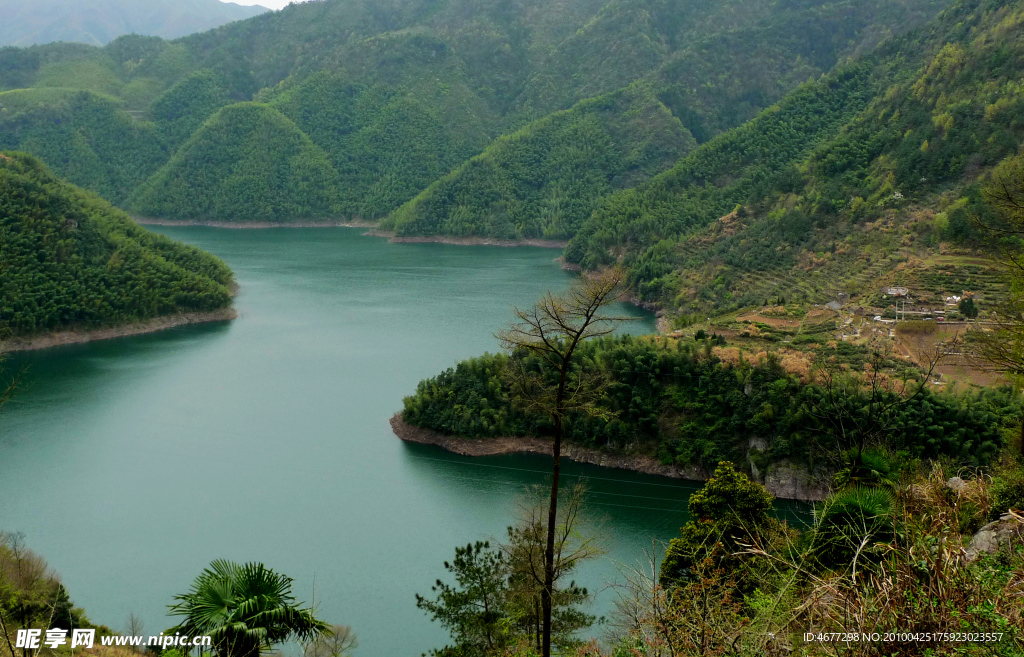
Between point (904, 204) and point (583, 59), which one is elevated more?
point (583, 59)

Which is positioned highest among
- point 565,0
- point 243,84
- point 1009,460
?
point 565,0

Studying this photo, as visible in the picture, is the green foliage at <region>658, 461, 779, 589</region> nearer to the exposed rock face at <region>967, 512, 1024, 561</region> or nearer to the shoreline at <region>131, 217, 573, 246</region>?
the exposed rock face at <region>967, 512, 1024, 561</region>

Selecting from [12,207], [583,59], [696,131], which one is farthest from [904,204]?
[583,59]

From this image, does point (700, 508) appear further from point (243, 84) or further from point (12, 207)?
point (243, 84)

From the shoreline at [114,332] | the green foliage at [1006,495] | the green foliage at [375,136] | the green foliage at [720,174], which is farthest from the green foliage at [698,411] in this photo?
the green foliage at [375,136]

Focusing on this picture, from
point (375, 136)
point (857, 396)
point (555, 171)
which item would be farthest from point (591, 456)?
point (375, 136)

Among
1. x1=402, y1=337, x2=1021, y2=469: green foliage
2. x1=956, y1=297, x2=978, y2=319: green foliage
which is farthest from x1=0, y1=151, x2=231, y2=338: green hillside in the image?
x1=956, y1=297, x2=978, y2=319: green foliage
